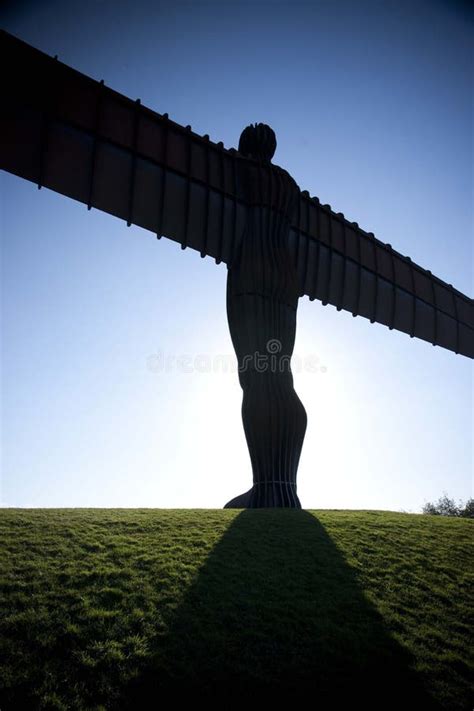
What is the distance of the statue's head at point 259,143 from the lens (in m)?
16.9

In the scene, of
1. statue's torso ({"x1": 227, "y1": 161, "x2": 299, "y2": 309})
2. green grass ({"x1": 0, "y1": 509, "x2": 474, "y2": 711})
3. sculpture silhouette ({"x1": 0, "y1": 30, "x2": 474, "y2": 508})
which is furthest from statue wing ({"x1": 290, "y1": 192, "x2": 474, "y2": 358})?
green grass ({"x1": 0, "y1": 509, "x2": 474, "y2": 711})

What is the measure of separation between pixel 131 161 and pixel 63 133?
6.20 feet

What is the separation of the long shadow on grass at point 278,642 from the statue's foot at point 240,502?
4789 millimetres

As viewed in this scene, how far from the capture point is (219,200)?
51.2ft

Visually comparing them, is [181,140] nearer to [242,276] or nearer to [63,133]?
[63,133]

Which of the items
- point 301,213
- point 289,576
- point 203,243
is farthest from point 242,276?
point 289,576

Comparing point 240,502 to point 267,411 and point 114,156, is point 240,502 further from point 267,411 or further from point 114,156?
point 114,156

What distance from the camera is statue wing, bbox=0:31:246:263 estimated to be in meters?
12.6

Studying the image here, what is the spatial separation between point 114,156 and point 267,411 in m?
8.29

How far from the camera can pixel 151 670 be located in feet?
18.4

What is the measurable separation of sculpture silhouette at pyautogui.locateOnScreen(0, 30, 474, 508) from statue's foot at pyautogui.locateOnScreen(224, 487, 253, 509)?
0.13ft

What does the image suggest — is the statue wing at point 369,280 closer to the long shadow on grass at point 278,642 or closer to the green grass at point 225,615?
the green grass at point 225,615

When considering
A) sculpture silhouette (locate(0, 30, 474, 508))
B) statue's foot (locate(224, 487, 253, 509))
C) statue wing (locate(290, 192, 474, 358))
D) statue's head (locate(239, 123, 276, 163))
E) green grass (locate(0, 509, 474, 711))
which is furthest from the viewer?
statue wing (locate(290, 192, 474, 358))

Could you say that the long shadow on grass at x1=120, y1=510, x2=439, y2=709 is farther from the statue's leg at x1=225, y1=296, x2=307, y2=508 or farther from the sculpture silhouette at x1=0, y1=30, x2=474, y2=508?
the sculpture silhouette at x1=0, y1=30, x2=474, y2=508
